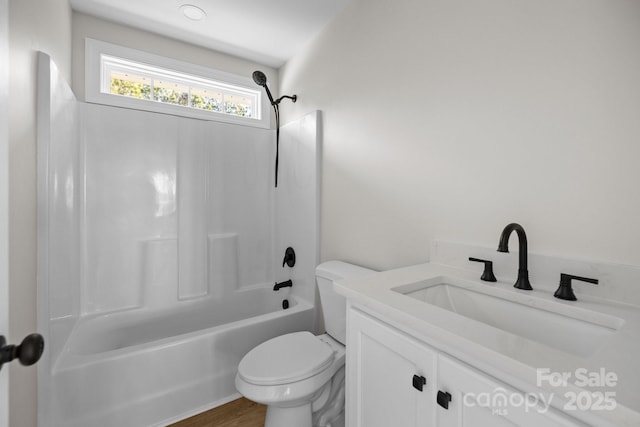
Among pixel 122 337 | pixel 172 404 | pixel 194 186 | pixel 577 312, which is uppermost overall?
pixel 194 186

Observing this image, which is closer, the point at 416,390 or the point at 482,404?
the point at 482,404

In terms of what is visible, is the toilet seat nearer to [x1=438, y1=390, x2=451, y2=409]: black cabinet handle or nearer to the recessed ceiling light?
[x1=438, y1=390, x2=451, y2=409]: black cabinet handle

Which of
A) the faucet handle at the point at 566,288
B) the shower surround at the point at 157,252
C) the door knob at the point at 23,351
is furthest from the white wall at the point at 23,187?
the faucet handle at the point at 566,288

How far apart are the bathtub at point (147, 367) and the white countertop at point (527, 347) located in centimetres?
114

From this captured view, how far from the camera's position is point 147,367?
152 centimetres

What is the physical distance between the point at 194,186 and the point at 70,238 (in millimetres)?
856

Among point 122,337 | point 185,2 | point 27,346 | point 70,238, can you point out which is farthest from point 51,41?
point 122,337

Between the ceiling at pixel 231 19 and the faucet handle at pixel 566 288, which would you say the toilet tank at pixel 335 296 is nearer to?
the faucet handle at pixel 566 288

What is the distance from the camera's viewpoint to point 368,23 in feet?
5.60

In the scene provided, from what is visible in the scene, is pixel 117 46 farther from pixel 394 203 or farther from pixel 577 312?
pixel 577 312

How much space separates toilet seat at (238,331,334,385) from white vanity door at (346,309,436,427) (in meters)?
0.30

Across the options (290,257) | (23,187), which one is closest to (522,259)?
(290,257)

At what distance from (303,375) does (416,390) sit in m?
0.63

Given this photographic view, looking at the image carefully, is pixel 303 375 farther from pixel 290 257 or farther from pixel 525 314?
pixel 290 257
